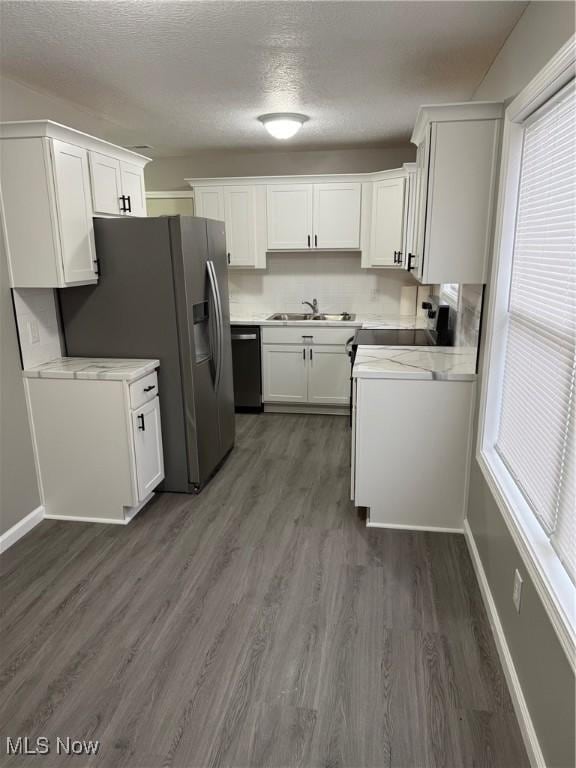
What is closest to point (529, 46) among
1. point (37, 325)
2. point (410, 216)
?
point (410, 216)

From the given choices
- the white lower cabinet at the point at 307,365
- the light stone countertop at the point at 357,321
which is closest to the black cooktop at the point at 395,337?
the light stone countertop at the point at 357,321

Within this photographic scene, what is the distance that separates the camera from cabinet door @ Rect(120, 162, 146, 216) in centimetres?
340

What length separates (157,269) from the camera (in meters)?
3.16

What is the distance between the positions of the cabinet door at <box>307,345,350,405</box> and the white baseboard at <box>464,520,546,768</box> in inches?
98.1

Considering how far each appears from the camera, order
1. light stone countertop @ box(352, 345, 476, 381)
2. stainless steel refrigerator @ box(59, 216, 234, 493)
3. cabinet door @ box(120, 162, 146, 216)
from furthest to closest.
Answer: cabinet door @ box(120, 162, 146, 216), stainless steel refrigerator @ box(59, 216, 234, 493), light stone countertop @ box(352, 345, 476, 381)

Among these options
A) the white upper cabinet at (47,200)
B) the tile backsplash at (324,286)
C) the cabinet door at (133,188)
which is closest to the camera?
the white upper cabinet at (47,200)

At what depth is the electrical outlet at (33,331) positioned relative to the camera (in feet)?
9.83

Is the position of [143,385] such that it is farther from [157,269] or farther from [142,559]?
[142,559]

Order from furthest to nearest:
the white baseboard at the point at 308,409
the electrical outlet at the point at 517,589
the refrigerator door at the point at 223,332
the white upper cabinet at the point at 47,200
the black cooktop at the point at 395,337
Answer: the white baseboard at the point at 308,409 < the black cooktop at the point at 395,337 < the refrigerator door at the point at 223,332 < the white upper cabinet at the point at 47,200 < the electrical outlet at the point at 517,589

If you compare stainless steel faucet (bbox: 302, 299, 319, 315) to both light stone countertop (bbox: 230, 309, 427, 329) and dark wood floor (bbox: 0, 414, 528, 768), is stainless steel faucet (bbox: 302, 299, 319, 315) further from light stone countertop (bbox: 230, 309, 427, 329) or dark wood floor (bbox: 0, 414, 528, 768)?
dark wood floor (bbox: 0, 414, 528, 768)

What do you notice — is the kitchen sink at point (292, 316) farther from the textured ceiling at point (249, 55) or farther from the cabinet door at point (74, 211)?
the cabinet door at point (74, 211)

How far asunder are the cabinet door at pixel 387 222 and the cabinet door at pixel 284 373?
1.17m

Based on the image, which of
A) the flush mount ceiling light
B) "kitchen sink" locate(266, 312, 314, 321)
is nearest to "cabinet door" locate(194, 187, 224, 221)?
"kitchen sink" locate(266, 312, 314, 321)

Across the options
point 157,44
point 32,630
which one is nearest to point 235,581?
point 32,630
